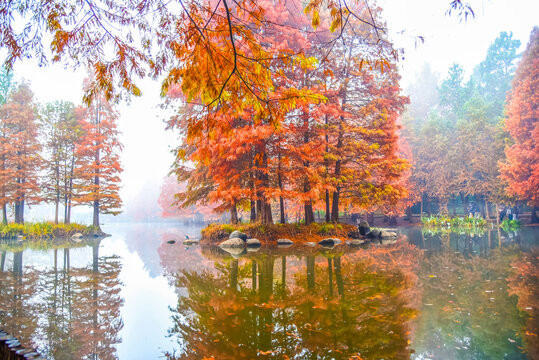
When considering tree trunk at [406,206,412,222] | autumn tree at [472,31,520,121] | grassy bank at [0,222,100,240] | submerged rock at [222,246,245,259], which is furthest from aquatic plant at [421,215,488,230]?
autumn tree at [472,31,520,121]

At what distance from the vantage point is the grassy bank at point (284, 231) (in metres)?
14.4

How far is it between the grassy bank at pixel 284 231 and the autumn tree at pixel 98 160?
11.6m

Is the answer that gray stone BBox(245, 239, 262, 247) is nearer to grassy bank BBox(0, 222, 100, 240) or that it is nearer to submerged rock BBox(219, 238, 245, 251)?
submerged rock BBox(219, 238, 245, 251)

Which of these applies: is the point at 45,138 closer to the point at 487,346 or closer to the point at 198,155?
the point at 198,155

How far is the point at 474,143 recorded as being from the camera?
92.0 feet

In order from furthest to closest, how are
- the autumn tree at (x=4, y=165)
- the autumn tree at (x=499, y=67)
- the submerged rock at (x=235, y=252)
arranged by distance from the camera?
1. the autumn tree at (x=499, y=67)
2. the autumn tree at (x=4, y=165)
3. the submerged rock at (x=235, y=252)

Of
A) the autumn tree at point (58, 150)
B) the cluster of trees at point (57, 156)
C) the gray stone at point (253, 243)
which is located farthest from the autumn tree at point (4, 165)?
the gray stone at point (253, 243)

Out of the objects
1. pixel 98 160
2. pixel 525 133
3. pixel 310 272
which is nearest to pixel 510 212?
pixel 525 133

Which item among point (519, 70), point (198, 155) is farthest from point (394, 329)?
point (519, 70)

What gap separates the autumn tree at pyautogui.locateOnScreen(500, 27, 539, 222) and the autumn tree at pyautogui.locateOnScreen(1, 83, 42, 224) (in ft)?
110

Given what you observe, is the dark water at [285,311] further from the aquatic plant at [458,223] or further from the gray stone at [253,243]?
the aquatic plant at [458,223]

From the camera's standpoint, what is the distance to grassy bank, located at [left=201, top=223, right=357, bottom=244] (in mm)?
14430

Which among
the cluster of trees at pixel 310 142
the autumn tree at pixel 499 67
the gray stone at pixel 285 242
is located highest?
the autumn tree at pixel 499 67

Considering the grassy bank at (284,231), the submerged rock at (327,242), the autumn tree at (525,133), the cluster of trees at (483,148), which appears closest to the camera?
the submerged rock at (327,242)
